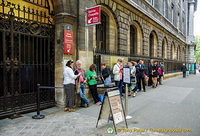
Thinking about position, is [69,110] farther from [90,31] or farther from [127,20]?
[127,20]

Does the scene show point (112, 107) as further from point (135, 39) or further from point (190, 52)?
point (190, 52)

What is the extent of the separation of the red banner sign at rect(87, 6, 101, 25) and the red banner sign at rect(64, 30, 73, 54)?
1.03 meters

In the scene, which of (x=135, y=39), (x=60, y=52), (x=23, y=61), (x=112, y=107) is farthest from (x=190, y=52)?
(x=112, y=107)

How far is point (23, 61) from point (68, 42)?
1.86 m

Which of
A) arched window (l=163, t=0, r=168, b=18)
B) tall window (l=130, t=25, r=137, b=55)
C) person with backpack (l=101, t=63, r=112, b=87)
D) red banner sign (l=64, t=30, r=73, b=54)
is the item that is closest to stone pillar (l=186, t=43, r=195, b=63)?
arched window (l=163, t=0, r=168, b=18)

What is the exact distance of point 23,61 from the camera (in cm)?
652

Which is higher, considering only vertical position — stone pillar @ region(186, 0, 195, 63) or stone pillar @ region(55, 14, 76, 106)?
stone pillar @ region(186, 0, 195, 63)

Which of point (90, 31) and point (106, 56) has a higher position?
point (90, 31)

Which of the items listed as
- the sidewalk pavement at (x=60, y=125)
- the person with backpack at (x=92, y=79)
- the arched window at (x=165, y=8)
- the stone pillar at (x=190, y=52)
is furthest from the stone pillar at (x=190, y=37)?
the sidewalk pavement at (x=60, y=125)

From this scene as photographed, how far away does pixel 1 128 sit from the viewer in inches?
182

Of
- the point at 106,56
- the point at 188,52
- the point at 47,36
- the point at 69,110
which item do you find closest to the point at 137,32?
the point at 106,56

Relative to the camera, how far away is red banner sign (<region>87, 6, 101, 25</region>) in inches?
279

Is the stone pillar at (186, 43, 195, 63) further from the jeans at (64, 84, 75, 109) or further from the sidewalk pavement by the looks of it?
the sidewalk pavement

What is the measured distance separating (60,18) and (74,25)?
0.67 metres
